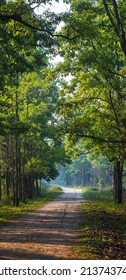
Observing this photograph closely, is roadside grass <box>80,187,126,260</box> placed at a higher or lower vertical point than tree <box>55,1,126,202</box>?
lower

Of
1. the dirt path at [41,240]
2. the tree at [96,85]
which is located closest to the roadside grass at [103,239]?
the dirt path at [41,240]

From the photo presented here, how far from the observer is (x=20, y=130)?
22859mm

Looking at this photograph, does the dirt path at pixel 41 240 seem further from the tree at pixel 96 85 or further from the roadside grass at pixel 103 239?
the tree at pixel 96 85

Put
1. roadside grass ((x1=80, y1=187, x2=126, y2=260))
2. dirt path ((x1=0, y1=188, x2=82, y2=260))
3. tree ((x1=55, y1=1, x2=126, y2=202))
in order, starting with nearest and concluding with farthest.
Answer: dirt path ((x1=0, y1=188, x2=82, y2=260)), roadside grass ((x1=80, y1=187, x2=126, y2=260)), tree ((x1=55, y1=1, x2=126, y2=202))

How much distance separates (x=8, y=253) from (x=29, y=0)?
835 centimetres

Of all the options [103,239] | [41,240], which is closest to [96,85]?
[103,239]

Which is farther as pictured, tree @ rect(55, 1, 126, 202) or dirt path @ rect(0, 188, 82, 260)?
tree @ rect(55, 1, 126, 202)

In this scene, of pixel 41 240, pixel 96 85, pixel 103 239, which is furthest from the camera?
pixel 96 85

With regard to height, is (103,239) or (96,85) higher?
(96,85)

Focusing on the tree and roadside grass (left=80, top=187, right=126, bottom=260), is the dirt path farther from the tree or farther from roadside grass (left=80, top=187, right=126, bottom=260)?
the tree

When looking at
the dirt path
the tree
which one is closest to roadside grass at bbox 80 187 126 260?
the dirt path

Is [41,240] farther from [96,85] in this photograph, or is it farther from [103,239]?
[96,85]
